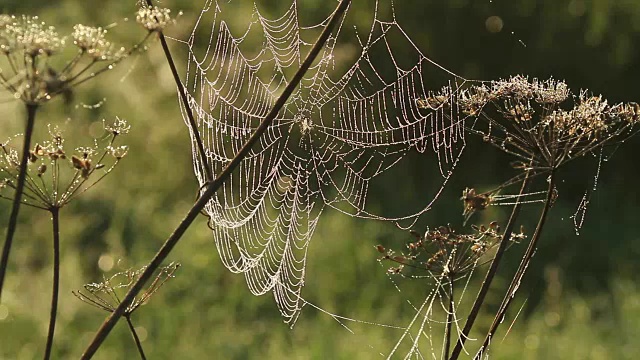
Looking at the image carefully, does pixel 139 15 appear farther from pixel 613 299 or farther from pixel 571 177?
pixel 571 177

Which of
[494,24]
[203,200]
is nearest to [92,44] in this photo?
[203,200]

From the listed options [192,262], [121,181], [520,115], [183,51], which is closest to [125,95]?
[183,51]

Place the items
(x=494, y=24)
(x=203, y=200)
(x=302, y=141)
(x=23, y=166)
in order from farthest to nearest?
(x=494, y=24)
(x=302, y=141)
(x=203, y=200)
(x=23, y=166)

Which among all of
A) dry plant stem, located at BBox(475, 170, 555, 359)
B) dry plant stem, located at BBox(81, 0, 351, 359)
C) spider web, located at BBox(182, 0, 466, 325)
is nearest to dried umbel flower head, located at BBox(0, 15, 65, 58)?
dry plant stem, located at BBox(81, 0, 351, 359)

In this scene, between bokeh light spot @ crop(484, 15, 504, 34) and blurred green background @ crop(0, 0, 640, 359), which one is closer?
blurred green background @ crop(0, 0, 640, 359)

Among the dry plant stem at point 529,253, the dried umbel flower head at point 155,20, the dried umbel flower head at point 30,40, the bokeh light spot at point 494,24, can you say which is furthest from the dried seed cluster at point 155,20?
the bokeh light spot at point 494,24

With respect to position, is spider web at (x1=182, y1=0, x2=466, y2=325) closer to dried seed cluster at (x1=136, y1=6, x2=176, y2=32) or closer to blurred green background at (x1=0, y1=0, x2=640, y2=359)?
blurred green background at (x1=0, y1=0, x2=640, y2=359)

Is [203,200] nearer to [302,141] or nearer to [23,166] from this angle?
[23,166]

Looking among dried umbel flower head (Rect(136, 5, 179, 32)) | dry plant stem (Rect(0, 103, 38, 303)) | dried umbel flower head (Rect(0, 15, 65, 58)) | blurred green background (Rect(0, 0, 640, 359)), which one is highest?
blurred green background (Rect(0, 0, 640, 359))
